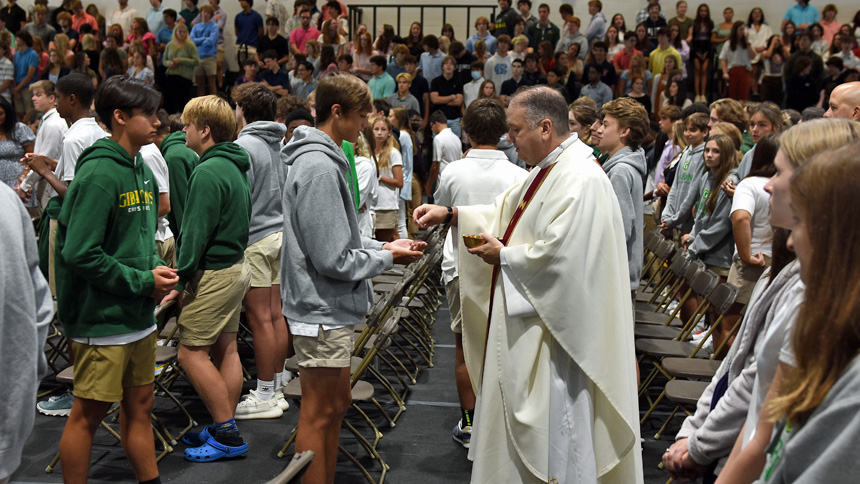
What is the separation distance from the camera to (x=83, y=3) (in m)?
17.5

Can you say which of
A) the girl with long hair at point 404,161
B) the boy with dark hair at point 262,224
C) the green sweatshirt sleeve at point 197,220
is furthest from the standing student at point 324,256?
the girl with long hair at point 404,161

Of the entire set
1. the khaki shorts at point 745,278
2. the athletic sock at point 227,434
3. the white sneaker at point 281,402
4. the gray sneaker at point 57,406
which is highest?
the khaki shorts at point 745,278

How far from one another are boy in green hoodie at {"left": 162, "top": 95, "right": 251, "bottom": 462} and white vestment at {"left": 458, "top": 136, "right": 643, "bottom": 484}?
1.44 m

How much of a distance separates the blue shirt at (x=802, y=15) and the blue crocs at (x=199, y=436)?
13.1m

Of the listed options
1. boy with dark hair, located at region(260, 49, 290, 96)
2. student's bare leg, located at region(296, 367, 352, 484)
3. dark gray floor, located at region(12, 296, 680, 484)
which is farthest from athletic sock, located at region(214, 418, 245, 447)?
boy with dark hair, located at region(260, 49, 290, 96)

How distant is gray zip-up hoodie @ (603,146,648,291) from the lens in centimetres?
420

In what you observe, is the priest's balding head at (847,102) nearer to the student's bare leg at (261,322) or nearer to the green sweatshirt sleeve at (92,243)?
the student's bare leg at (261,322)

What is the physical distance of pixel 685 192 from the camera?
6.32m

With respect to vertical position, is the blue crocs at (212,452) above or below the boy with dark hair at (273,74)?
below

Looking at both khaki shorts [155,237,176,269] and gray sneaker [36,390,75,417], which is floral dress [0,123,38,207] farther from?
gray sneaker [36,390,75,417]

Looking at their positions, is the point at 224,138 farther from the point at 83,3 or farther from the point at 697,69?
the point at 83,3

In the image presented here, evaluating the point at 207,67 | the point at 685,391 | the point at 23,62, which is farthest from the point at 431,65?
the point at 685,391

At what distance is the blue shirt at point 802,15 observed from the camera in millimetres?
13891

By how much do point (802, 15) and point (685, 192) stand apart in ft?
31.1
